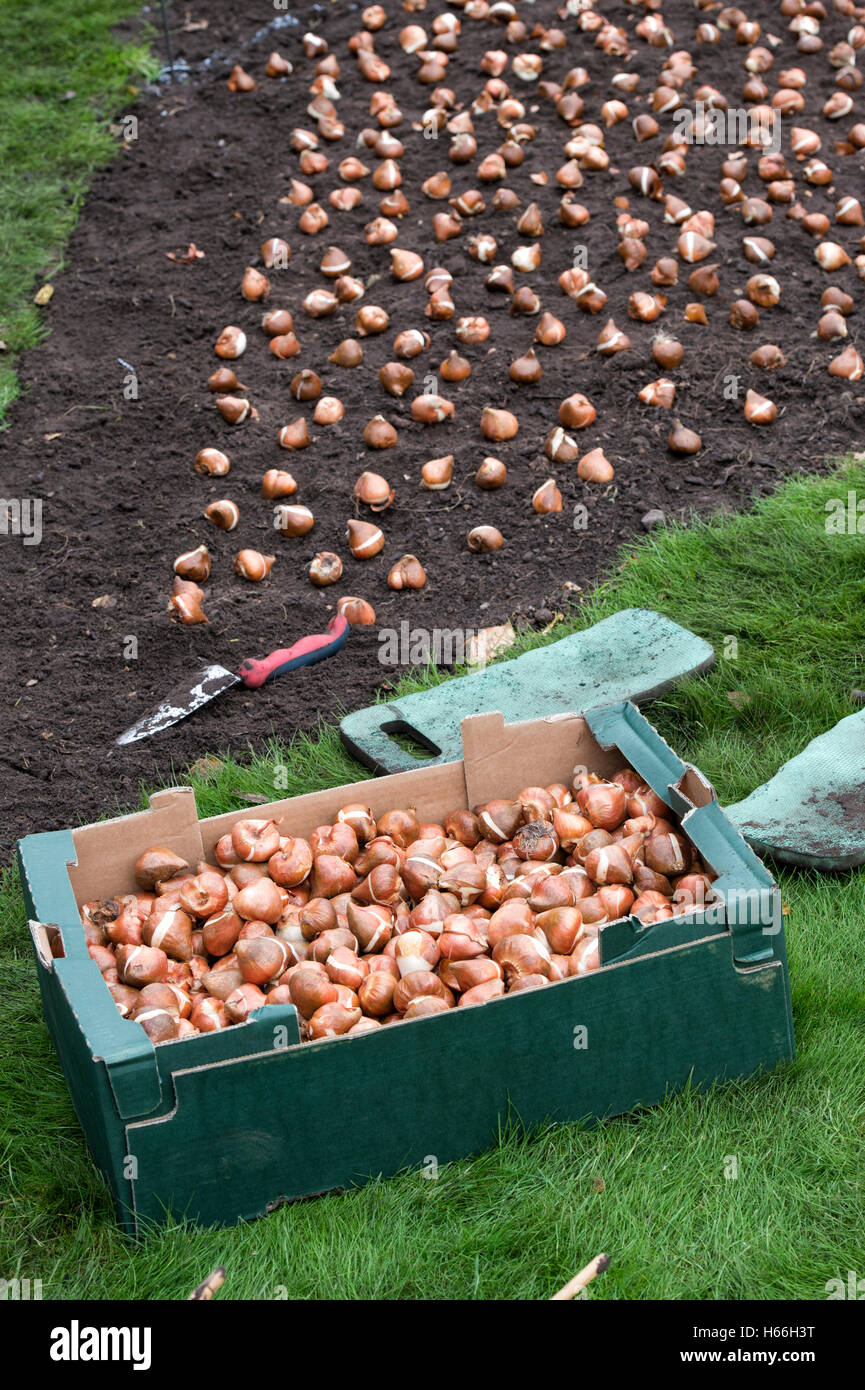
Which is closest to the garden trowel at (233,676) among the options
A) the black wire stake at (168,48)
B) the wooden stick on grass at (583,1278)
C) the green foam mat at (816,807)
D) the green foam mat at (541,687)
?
the green foam mat at (541,687)

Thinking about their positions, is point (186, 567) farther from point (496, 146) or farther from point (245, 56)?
point (245, 56)

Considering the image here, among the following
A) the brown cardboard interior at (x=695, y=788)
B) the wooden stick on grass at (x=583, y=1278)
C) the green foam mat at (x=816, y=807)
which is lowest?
the green foam mat at (x=816, y=807)

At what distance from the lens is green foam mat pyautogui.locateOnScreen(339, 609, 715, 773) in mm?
3154

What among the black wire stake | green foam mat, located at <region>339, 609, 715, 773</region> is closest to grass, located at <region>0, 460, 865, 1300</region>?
green foam mat, located at <region>339, 609, 715, 773</region>

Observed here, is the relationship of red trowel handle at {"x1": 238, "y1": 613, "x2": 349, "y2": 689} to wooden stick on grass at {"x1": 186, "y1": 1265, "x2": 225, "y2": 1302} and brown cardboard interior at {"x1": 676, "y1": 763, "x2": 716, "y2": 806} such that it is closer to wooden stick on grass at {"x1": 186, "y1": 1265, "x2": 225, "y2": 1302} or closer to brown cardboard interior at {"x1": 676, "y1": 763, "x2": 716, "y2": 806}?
brown cardboard interior at {"x1": 676, "y1": 763, "x2": 716, "y2": 806}

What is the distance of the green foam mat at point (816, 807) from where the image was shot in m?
2.74

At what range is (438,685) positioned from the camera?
11.1ft

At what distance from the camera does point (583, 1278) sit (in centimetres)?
188

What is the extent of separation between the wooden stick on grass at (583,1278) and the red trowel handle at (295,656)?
1920mm

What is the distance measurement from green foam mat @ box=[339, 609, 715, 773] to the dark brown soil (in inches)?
9.7

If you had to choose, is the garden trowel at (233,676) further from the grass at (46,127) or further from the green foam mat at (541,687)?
the grass at (46,127)

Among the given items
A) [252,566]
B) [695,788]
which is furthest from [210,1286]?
[252,566]
